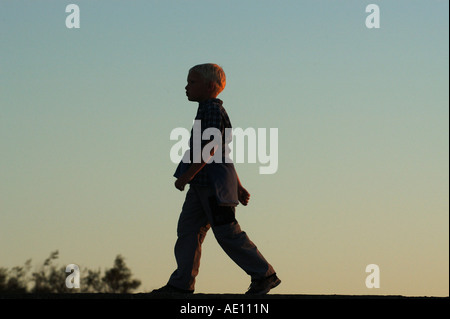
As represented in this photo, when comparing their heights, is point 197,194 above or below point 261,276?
above

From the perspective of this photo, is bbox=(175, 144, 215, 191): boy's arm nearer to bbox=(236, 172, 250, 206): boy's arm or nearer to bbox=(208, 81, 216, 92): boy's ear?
bbox=(208, 81, 216, 92): boy's ear

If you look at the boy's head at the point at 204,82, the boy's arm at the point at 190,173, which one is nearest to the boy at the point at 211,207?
the boy's head at the point at 204,82

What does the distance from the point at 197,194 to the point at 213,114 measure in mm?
801

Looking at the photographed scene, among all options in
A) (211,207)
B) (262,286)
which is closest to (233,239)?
(211,207)

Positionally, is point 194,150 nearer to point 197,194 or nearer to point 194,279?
point 197,194

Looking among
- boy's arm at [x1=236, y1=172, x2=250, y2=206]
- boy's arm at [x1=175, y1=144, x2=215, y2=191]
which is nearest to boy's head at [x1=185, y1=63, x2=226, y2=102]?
boy's arm at [x1=175, y1=144, x2=215, y2=191]

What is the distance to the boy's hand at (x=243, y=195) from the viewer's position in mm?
8445

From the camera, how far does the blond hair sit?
8094 mm

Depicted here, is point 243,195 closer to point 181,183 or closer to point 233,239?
point 233,239

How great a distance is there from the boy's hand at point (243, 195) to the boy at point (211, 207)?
20 centimetres
